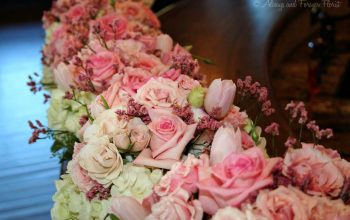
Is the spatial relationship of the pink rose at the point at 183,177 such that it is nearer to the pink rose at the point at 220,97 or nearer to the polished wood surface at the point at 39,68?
the pink rose at the point at 220,97

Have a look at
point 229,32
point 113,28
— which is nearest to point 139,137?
point 113,28

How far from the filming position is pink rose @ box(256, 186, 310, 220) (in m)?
0.85

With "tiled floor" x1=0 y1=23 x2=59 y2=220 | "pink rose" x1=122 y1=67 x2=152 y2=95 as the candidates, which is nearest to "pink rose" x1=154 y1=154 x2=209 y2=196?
"pink rose" x1=122 y1=67 x2=152 y2=95

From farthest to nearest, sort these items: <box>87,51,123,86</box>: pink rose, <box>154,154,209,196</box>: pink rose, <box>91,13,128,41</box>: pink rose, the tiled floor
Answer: <box>91,13,128,41</box>: pink rose → the tiled floor → <box>87,51,123,86</box>: pink rose → <box>154,154,209,196</box>: pink rose

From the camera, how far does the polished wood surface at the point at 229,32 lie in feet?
6.81

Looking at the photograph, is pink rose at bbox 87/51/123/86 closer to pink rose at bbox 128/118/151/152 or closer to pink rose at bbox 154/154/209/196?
pink rose at bbox 128/118/151/152

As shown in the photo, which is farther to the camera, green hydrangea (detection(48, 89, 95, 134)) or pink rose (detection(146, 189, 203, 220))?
green hydrangea (detection(48, 89, 95, 134))

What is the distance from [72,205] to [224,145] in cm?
44

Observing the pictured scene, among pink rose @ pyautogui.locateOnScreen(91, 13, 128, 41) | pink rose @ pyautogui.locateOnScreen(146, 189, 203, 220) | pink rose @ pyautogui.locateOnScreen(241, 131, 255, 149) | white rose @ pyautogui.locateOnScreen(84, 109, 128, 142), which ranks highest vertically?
pink rose @ pyautogui.locateOnScreen(91, 13, 128, 41)

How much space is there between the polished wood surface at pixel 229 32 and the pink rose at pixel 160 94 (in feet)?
1.93

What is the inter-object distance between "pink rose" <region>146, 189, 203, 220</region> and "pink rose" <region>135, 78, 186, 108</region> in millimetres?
320

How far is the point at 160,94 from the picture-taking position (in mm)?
1255

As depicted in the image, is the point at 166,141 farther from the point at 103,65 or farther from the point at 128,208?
the point at 103,65

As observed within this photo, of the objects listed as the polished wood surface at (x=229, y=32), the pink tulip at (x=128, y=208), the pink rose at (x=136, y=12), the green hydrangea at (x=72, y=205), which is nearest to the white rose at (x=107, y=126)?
the green hydrangea at (x=72, y=205)
